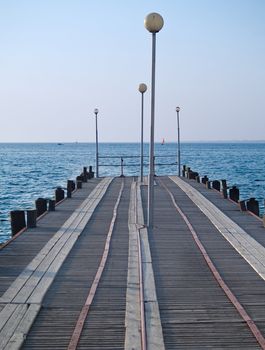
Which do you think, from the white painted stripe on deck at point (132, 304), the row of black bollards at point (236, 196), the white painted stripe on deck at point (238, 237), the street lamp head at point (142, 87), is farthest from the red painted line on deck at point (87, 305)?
the street lamp head at point (142, 87)

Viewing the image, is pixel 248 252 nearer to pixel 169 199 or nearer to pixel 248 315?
pixel 248 315

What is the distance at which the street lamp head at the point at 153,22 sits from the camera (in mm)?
13076

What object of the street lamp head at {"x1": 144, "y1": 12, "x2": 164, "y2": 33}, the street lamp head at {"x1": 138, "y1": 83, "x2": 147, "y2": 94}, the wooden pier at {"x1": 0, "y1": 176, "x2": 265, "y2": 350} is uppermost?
the street lamp head at {"x1": 144, "y1": 12, "x2": 164, "y2": 33}

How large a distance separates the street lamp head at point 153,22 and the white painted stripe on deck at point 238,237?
5882mm

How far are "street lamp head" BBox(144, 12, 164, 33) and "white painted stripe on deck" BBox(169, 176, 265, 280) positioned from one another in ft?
19.3

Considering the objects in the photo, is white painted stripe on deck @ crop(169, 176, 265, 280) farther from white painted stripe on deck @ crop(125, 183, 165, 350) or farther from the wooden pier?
white painted stripe on deck @ crop(125, 183, 165, 350)

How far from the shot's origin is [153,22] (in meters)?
13.1

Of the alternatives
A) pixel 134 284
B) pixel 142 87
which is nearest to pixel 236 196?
pixel 142 87

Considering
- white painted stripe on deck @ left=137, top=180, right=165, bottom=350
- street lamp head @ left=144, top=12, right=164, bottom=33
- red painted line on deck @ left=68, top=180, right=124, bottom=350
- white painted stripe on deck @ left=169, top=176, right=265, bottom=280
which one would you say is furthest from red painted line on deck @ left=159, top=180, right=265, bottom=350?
street lamp head @ left=144, top=12, right=164, bottom=33

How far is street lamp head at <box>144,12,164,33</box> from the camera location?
13076 mm

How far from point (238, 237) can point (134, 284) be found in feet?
15.4

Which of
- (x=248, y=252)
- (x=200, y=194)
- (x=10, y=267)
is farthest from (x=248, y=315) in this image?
(x=200, y=194)

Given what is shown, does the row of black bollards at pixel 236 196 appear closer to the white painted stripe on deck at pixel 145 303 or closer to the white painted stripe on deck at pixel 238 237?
the white painted stripe on deck at pixel 238 237

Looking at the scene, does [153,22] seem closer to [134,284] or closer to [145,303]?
[134,284]
